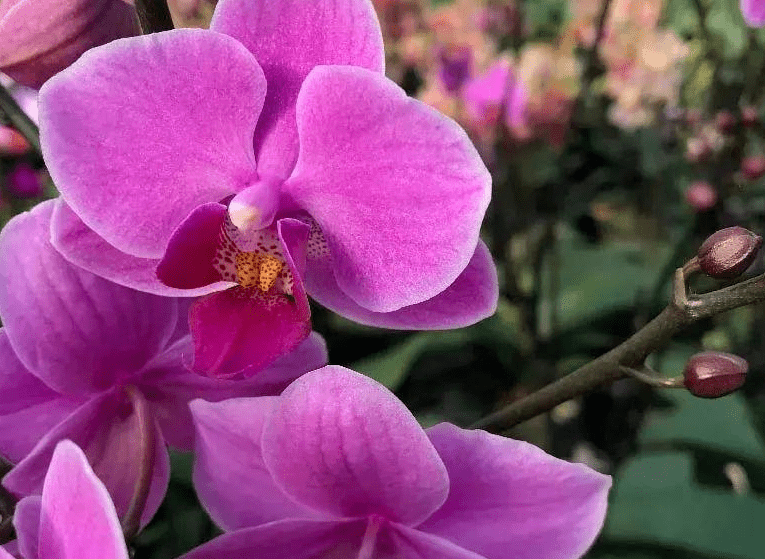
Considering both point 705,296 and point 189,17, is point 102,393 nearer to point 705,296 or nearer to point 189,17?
point 705,296

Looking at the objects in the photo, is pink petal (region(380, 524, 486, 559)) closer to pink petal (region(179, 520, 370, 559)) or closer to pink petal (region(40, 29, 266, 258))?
pink petal (region(179, 520, 370, 559))

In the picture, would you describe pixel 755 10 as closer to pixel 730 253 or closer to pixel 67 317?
pixel 730 253

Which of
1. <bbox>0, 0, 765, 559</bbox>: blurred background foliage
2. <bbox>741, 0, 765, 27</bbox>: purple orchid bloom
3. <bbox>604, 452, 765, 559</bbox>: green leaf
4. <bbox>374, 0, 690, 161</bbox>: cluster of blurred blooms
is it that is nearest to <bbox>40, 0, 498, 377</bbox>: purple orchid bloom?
<bbox>741, 0, 765, 27</bbox>: purple orchid bloom

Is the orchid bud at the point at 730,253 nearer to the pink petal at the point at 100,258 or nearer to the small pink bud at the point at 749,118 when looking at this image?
the pink petal at the point at 100,258

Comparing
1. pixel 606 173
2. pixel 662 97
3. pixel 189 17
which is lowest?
pixel 606 173

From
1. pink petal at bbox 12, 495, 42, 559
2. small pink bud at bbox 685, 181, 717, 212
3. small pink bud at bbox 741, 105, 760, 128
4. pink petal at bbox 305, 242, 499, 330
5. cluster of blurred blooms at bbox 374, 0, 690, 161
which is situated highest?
pink petal at bbox 305, 242, 499, 330

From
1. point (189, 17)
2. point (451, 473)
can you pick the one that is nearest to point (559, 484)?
point (451, 473)

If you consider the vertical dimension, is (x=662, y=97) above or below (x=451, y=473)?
below

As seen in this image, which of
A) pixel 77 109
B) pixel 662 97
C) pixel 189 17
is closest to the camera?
pixel 77 109
